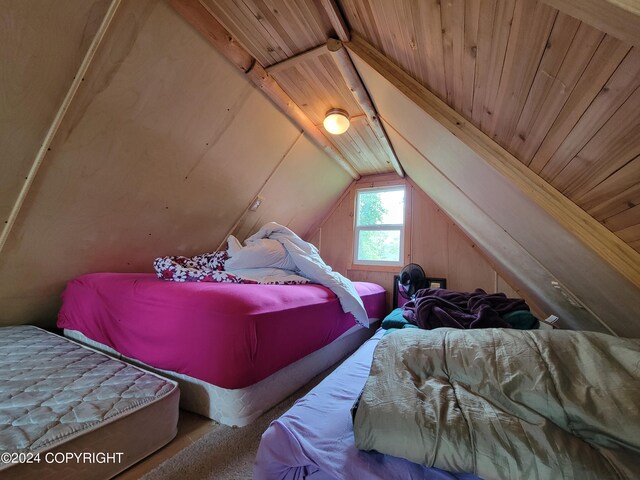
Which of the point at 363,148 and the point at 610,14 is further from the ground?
the point at 363,148

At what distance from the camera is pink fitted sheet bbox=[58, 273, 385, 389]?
1.13 m

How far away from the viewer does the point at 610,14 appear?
427 mm

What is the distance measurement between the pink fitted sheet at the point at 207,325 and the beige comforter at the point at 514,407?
1.92 ft

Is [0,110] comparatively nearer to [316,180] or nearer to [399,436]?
[399,436]

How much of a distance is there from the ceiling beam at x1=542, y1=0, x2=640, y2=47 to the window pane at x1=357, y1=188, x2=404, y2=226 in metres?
3.09

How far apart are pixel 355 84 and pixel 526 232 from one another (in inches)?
56.1

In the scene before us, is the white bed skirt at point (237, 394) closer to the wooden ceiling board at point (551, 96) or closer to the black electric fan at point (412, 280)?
the wooden ceiling board at point (551, 96)

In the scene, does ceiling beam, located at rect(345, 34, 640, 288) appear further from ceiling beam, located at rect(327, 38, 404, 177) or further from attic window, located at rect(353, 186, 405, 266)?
attic window, located at rect(353, 186, 405, 266)

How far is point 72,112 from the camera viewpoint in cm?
139

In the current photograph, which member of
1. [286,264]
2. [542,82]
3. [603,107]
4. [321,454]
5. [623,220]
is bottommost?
[321,454]

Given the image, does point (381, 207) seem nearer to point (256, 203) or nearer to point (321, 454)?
point (256, 203)

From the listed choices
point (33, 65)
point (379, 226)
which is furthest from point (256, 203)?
point (33, 65)

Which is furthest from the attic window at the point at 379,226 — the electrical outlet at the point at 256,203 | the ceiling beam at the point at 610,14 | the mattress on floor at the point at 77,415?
the ceiling beam at the point at 610,14

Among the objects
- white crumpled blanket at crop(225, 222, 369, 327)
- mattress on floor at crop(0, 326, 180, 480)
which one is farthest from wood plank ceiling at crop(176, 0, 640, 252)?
mattress on floor at crop(0, 326, 180, 480)
